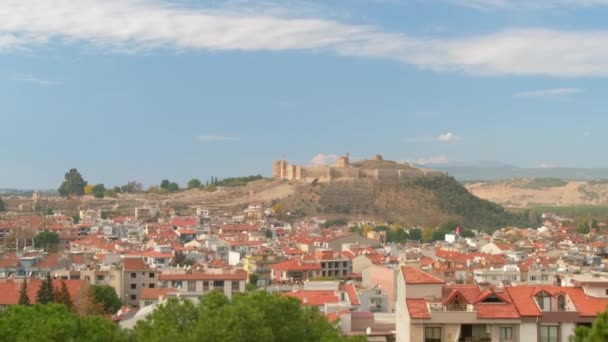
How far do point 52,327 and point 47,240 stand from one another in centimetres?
6721

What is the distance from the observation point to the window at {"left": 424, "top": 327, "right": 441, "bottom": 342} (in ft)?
80.2

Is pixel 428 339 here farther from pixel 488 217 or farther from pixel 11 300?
pixel 488 217

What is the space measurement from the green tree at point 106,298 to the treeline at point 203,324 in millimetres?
20604

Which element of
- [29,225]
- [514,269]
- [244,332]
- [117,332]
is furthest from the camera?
[29,225]

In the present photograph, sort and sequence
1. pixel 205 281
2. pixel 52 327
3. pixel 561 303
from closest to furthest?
pixel 52 327 < pixel 561 303 < pixel 205 281

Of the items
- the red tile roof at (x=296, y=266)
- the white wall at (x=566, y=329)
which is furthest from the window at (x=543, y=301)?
the red tile roof at (x=296, y=266)

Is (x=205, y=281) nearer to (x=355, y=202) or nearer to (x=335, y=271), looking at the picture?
(x=335, y=271)

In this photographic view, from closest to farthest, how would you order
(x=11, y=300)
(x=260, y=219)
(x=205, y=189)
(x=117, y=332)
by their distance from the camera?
(x=117, y=332) → (x=11, y=300) → (x=260, y=219) → (x=205, y=189)

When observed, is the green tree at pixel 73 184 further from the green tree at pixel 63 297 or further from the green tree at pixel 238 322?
the green tree at pixel 238 322

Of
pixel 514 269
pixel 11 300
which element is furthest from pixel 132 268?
pixel 514 269

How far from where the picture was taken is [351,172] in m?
156

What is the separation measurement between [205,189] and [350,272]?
4023 inches

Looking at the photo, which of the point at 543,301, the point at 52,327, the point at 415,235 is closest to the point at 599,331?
the point at 543,301

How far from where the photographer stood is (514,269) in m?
53.6
